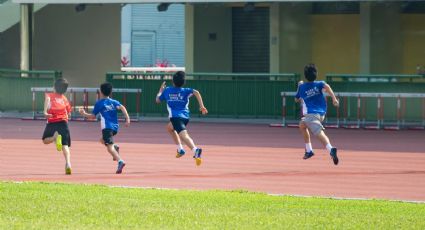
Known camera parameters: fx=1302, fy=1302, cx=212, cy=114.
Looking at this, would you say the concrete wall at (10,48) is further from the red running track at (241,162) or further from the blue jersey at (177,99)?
the blue jersey at (177,99)

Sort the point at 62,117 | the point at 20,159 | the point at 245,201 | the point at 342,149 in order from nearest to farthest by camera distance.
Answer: the point at 245,201, the point at 62,117, the point at 20,159, the point at 342,149

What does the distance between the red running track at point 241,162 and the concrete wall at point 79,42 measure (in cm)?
769

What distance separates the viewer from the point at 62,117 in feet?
70.1

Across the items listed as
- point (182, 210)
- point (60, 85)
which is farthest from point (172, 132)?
point (182, 210)

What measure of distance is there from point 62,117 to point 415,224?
8.39m

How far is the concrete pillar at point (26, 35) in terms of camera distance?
1473 inches

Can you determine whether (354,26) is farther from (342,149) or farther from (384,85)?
(342,149)

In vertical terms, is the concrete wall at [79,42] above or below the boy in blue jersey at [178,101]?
above

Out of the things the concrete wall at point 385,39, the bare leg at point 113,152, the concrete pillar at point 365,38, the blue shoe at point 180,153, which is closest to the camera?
the bare leg at point 113,152

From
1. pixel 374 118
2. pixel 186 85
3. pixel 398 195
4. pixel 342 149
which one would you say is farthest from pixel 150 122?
pixel 398 195

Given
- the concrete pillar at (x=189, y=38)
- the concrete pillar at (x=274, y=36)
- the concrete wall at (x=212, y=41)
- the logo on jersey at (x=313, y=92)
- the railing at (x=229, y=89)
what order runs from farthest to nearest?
1. the concrete wall at (x=212, y=41)
2. the concrete pillar at (x=189, y=38)
3. the concrete pillar at (x=274, y=36)
4. the railing at (x=229, y=89)
5. the logo on jersey at (x=313, y=92)

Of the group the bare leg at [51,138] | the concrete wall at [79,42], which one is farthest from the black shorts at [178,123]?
the concrete wall at [79,42]

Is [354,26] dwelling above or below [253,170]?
above

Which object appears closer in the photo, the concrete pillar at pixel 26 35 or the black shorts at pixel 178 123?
the black shorts at pixel 178 123
